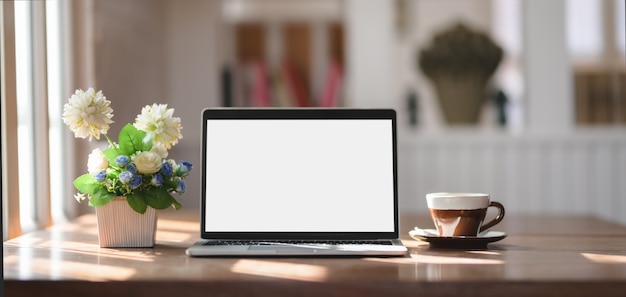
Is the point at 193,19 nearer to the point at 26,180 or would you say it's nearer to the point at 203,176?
the point at 26,180

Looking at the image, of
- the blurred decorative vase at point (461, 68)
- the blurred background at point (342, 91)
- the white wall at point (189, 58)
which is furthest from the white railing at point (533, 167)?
the white wall at point (189, 58)

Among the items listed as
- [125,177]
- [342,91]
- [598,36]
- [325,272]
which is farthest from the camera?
[598,36]

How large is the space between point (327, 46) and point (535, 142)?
189 centimetres

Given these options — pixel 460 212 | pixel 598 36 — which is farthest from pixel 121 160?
pixel 598 36

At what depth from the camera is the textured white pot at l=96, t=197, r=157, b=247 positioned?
Answer: 51.0 inches

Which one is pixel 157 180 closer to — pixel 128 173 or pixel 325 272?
pixel 128 173

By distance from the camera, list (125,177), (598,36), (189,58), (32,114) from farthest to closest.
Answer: (598,36) → (189,58) → (32,114) → (125,177)

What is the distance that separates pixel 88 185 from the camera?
1313 millimetres

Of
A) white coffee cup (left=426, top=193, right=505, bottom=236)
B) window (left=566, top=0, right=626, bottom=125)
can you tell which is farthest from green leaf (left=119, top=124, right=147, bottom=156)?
window (left=566, top=0, right=626, bottom=125)

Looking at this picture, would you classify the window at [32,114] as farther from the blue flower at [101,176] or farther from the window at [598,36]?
the window at [598,36]

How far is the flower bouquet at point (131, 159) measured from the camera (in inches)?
50.7

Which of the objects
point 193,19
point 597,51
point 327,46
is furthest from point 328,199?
point 597,51

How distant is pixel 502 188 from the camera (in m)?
3.37

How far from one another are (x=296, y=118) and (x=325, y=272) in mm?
383
